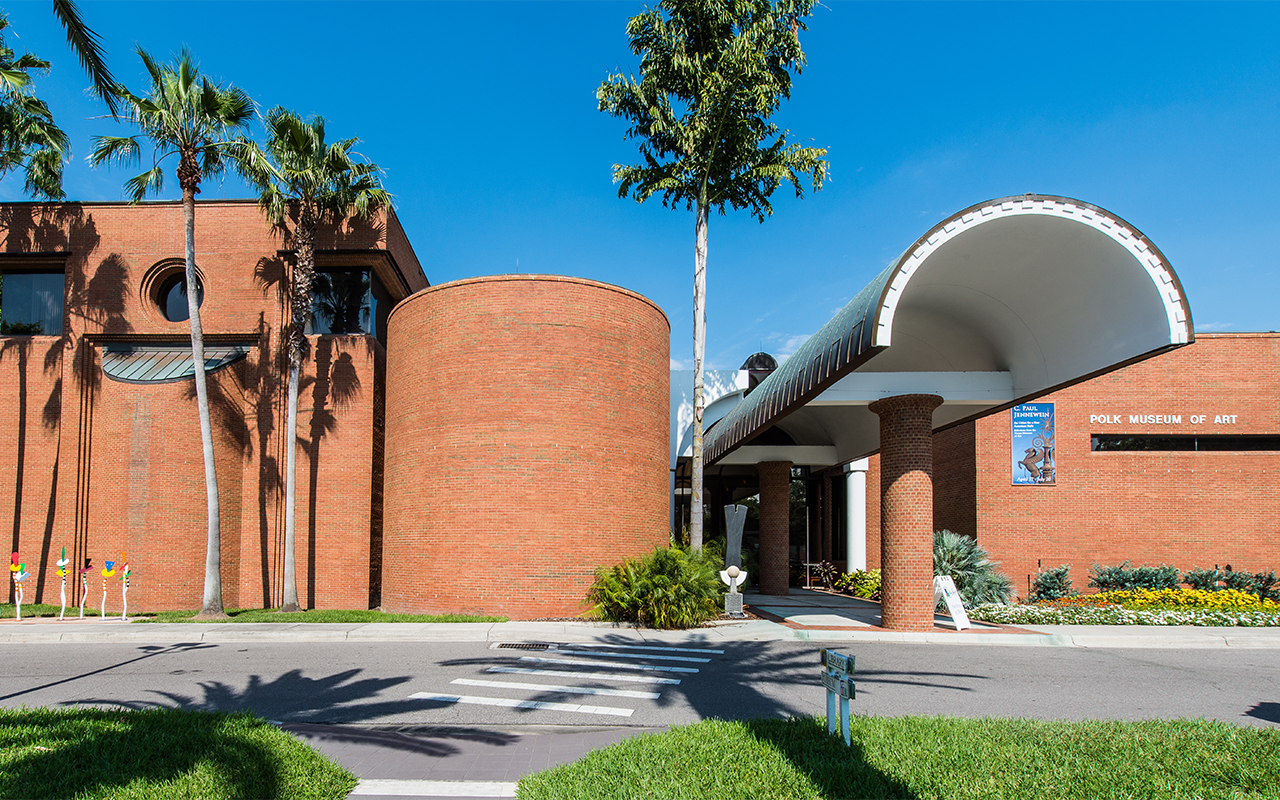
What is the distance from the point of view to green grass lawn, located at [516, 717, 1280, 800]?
5293 mm

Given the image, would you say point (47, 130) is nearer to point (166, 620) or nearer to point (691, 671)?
point (166, 620)

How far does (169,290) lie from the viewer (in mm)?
21969

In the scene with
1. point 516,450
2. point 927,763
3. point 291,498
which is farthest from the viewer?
point 291,498

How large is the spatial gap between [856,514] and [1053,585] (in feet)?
22.4

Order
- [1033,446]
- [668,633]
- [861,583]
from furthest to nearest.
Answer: [861,583]
[1033,446]
[668,633]

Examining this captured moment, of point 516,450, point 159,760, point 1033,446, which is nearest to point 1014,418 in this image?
point 1033,446

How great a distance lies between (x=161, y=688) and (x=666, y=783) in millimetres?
7118

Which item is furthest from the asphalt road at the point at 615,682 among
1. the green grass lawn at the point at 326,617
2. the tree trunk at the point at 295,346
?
the tree trunk at the point at 295,346

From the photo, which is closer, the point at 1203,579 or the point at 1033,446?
the point at 1203,579

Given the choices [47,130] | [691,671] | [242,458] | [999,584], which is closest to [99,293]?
[47,130]

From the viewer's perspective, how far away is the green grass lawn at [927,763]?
529 centimetres

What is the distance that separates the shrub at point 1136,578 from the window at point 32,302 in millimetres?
29232

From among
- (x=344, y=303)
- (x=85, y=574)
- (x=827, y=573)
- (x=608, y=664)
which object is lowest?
(x=827, y=573)

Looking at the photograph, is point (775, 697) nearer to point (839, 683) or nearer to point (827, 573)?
point (839, 683)
